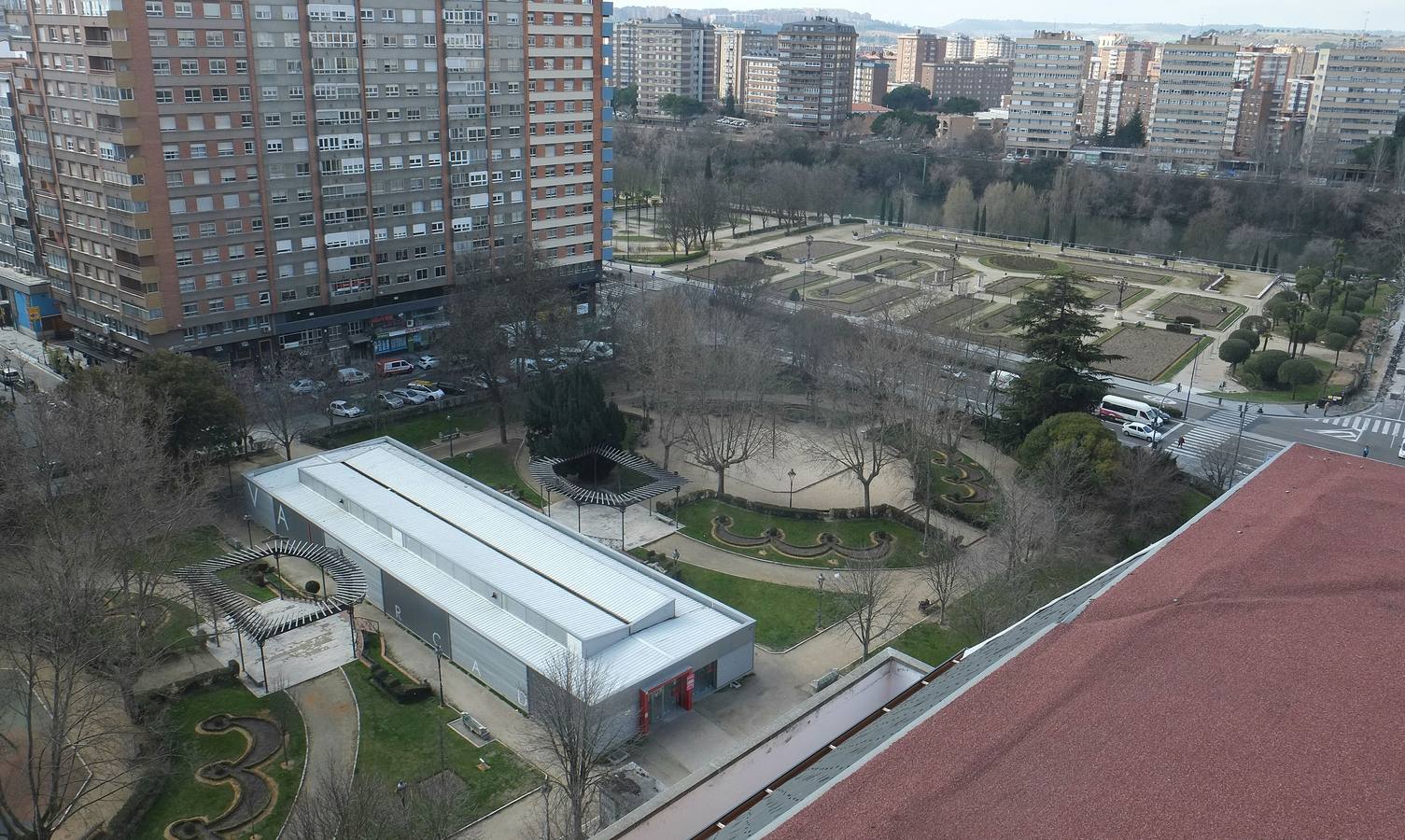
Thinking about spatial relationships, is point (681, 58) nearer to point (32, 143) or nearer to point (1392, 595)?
point (32, 143)

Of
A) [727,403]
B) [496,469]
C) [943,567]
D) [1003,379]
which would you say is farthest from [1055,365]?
[496,469]

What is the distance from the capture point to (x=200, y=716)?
90.7 ft

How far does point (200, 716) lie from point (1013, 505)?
2389 cm

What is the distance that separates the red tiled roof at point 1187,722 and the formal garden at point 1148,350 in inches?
1407

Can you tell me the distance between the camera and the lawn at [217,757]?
24062 mm

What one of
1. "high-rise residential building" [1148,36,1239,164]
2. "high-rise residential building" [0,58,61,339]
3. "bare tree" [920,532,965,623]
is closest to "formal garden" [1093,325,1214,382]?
"bare tree" [920,532,965,623]

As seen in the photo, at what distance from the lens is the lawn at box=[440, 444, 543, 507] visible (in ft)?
139

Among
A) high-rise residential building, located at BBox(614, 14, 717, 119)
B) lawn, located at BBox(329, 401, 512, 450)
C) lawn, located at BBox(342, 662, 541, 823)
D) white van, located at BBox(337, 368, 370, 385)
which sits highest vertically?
high-rise residential building, located at BBox(614, 14, 717, 119)

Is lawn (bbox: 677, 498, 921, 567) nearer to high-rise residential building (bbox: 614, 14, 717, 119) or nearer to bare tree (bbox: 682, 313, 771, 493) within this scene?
bare tree (bbox: 682, 313, 771, 493)

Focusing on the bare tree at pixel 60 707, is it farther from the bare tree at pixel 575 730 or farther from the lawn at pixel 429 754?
the bare tree at pixel 575 730

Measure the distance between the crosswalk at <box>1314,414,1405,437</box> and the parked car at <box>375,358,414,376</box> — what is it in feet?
150

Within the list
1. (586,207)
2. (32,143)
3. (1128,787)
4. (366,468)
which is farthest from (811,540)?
(32,143)

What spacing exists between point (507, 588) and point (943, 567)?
1353cm

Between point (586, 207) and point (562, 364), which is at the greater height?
point (586, 207)
